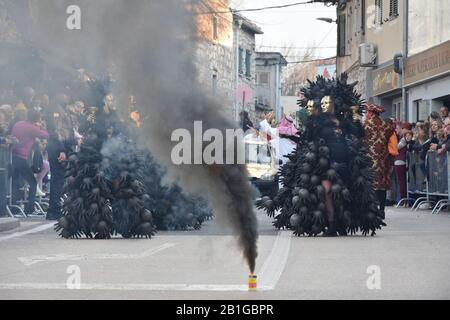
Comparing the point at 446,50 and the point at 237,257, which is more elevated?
the point at 446,50

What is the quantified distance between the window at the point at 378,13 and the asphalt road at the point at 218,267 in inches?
1073

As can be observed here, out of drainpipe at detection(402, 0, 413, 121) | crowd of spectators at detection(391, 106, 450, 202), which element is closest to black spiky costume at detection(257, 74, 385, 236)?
crowd of spectators at detection(391, 106, 450, 202)

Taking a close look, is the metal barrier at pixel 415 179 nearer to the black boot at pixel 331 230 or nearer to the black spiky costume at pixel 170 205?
the black spiky costume at pixel 170 205

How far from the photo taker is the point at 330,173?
1723cm

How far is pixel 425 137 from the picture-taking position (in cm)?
2681

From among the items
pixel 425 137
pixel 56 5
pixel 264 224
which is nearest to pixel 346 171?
pixel 264 224

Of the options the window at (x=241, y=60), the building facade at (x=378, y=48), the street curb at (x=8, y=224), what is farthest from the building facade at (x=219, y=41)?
the building facade at (x=378, y=48)

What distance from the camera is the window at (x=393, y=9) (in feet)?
133

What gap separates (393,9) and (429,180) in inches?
664

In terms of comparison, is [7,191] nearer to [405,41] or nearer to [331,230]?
[331,230]

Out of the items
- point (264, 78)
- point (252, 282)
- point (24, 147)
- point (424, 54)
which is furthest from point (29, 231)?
point (264, 78)

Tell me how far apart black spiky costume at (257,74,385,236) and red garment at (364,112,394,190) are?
3182 mm
